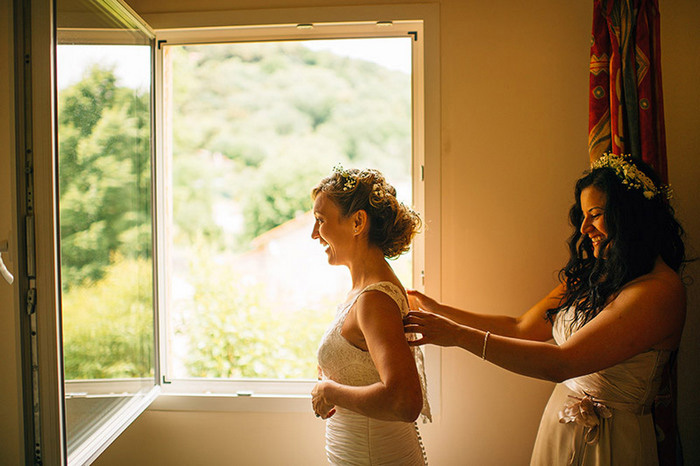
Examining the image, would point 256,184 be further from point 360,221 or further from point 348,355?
point 348,355

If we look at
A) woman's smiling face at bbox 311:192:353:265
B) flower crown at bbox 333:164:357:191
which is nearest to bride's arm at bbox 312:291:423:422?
woman's smiling face at bbox 311:192:353:265

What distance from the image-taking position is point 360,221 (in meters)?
1.62

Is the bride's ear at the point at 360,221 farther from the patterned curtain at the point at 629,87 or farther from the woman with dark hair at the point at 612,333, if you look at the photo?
the patterned curtain at the point at 629,87

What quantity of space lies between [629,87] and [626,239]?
27.5 inches

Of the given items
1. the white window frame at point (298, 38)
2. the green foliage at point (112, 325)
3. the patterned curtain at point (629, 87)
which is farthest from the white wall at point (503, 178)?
the green foliage at point (112, 325)

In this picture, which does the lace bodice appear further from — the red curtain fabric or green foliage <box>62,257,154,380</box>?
the red curtain fabric

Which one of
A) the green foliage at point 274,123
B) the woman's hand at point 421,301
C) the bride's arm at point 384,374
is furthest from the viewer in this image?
the green foliage at point 274,123

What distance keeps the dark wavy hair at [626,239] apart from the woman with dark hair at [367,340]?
602mm

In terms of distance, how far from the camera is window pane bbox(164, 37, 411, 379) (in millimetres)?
2391

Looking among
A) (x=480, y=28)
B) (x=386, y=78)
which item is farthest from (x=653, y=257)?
(x=386, y=78)

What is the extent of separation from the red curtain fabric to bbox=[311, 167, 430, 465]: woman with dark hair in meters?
0.87

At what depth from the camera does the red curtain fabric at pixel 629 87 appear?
74.0 inches

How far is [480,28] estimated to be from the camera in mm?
2160

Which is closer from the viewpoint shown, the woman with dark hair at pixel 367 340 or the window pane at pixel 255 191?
the woman with dark hair at pixel 367 340
